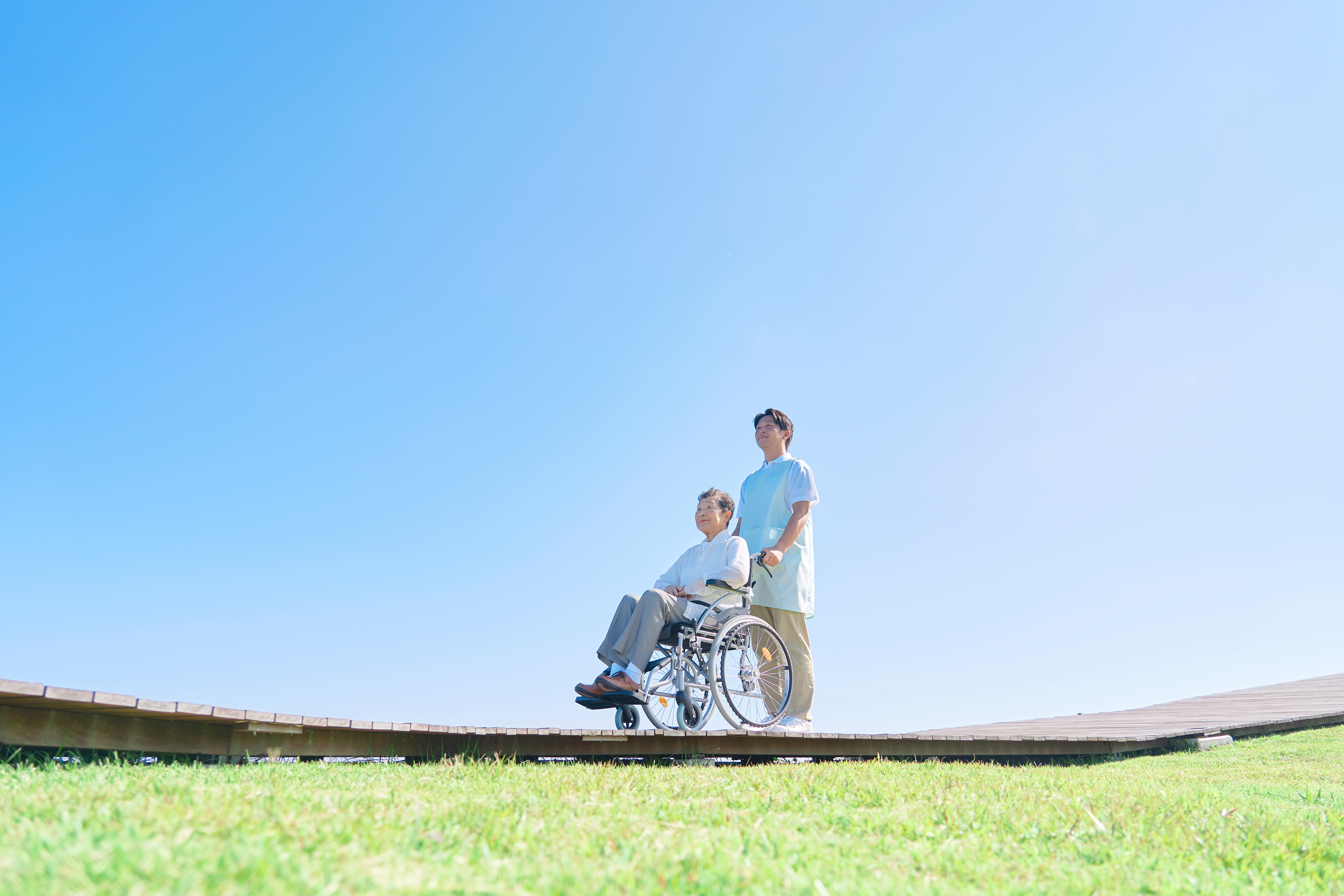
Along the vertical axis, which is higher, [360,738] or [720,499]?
[720,499]

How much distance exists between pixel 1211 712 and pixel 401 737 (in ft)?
31.4

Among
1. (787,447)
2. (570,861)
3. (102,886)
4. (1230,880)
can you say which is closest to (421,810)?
(570,861)

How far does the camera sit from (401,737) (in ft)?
13.2

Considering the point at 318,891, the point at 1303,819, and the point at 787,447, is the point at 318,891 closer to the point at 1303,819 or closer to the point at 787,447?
the point at 1303,819

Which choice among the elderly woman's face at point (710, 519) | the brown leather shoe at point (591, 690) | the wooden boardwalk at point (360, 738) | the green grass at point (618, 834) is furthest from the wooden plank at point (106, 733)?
the elderly woman's face at point (710, 519)

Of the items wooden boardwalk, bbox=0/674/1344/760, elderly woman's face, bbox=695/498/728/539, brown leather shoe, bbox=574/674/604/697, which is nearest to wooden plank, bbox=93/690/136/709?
Result: wooden boardwalk, bbox=0/674/1344/760

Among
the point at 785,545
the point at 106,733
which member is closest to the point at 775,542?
the point at 785,545

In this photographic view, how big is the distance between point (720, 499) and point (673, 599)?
3.08 feet

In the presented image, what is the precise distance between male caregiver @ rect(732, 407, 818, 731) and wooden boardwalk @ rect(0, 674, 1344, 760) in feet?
1.77

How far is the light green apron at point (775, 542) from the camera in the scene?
5340mm

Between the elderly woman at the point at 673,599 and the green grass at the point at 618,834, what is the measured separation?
0.76 meters

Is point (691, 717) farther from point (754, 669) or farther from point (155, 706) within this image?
point (155, 706)

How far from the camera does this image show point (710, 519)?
533 centimetres

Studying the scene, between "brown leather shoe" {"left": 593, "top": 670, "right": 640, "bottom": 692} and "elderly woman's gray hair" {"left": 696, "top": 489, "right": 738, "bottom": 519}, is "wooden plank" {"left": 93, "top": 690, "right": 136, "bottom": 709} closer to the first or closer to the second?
"brown leather shoe" {"left": 593, "top": 670, "right": 640, "bottom": 692}
